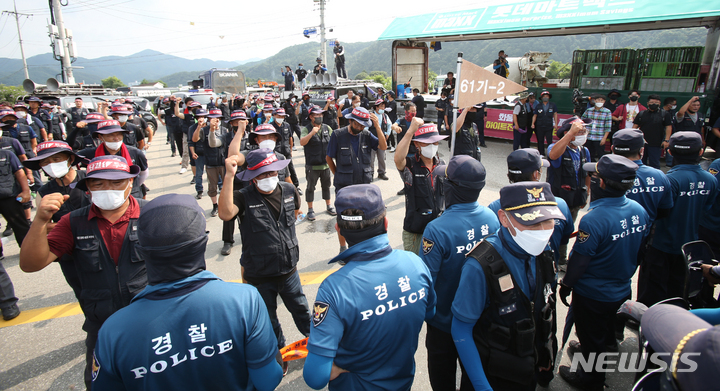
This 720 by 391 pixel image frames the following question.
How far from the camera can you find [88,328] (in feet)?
8.64

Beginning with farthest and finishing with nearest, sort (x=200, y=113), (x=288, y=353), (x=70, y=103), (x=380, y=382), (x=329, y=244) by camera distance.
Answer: (x=70, y=103) → (x=200, y=113) → (x=329, y=244) → (x=288, y=353) → (x=380, y=382)

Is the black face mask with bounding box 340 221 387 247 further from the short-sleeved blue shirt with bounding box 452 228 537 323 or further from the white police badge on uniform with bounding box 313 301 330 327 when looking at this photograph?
the short-sleeved blue shirt with bounding box 452 228 537 323

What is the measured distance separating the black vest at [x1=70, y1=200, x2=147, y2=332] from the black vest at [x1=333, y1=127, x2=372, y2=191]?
3362mm

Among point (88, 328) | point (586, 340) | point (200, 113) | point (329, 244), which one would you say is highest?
point (200, 113)

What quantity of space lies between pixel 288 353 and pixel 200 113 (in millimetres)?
6582

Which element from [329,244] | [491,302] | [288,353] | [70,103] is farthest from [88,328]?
[70,103]

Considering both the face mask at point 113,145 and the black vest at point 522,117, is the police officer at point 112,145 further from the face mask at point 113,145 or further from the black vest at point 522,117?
the black vest at point 522,117

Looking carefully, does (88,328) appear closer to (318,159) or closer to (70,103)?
(318,159)

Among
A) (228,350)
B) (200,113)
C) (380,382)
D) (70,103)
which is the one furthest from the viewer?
(70,103)

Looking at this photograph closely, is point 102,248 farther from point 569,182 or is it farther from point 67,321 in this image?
point 569,182

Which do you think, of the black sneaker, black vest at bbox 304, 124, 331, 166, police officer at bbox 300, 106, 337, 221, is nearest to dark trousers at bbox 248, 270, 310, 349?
the black sneaker

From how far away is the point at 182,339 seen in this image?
1.48 m

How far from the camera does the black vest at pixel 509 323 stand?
183cm

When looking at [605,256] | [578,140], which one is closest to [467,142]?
[578,140]
